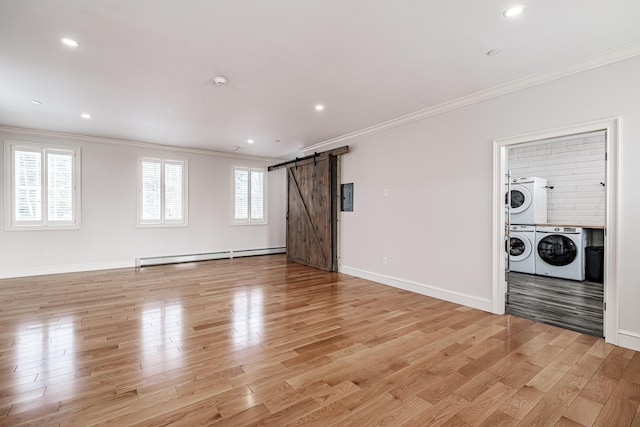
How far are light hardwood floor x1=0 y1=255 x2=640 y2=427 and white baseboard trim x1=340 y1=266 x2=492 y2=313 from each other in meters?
0.14

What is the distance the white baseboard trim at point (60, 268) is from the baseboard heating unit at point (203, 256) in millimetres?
297

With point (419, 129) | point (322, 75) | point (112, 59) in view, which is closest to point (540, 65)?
point (419, 129)

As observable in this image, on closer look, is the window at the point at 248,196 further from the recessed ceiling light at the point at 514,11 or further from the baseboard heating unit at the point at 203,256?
the recessed ceiling light at the point at 514,11

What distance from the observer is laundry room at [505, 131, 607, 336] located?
518 cm

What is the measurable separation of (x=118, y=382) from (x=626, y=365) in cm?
400

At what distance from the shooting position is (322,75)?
3291 millimetres

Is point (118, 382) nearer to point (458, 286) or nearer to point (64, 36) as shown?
point (64, 36)

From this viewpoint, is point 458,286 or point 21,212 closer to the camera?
point 458,286

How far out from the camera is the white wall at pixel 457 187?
278 centimetres

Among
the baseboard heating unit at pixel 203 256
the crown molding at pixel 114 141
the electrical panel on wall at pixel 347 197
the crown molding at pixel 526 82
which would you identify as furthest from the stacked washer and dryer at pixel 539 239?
the crown molding at pixel 114 141

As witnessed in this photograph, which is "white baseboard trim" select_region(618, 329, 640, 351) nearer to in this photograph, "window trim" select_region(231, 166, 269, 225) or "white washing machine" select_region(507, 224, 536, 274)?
"white washing machine" select_region(507, 224, 536, 274)

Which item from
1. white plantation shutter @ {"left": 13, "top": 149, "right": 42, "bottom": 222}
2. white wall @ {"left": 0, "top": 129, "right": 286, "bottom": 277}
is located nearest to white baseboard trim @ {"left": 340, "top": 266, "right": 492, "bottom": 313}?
white wall @ {"left": 0, "top": 129, "right": 286, "bottom": 277}

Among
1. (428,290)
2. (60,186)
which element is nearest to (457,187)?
(428,290)

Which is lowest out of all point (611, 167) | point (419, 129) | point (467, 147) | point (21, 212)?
point (21, 212)
